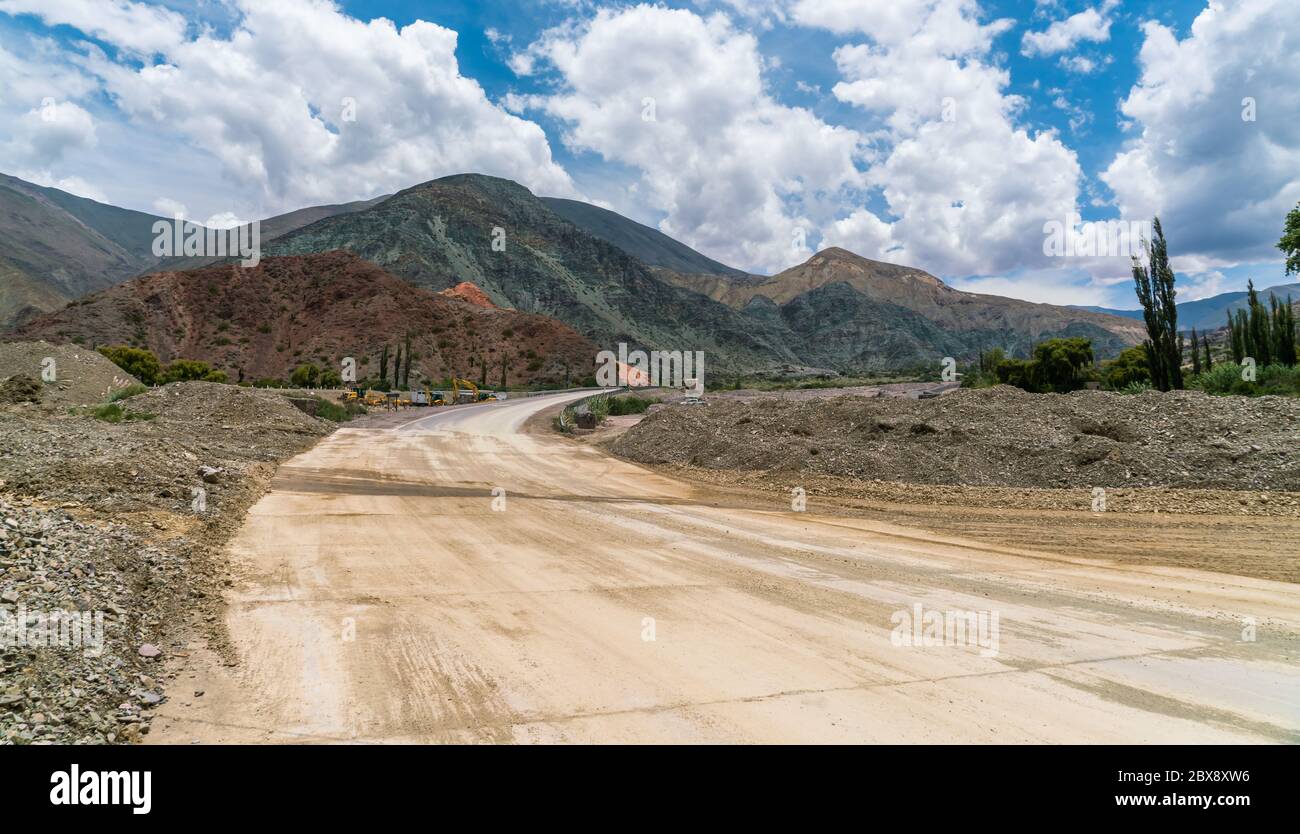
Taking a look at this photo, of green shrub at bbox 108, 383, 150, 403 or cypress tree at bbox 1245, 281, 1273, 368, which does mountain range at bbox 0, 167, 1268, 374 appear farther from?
cypress tree at bbox 1245, 281, 1273, 368

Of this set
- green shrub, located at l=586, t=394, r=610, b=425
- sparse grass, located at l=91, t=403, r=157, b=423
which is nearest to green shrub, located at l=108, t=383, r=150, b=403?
sparse grass, located at l=91, t=403, r=157, b=423

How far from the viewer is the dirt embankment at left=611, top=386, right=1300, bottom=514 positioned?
1408 cm

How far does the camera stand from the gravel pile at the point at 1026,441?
14.6m

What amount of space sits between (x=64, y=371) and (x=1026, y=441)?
3889 cm

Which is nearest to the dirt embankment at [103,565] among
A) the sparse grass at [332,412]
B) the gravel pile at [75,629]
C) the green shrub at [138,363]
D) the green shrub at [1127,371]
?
the gravel pile at [75,629]

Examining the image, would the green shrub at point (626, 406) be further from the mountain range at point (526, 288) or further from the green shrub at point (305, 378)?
the mountain range at point (526, 288)

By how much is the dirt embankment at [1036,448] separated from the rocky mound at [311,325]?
2474 inches

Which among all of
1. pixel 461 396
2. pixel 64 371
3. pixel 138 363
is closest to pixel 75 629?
pixel 64 371

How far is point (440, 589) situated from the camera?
320 inches

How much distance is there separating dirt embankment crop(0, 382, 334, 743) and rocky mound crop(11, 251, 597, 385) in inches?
2541

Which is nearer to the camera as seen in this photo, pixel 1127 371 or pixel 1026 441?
pixel 1026 441

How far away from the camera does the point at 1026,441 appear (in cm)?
1719

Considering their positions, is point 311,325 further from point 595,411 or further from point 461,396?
point 595,411
